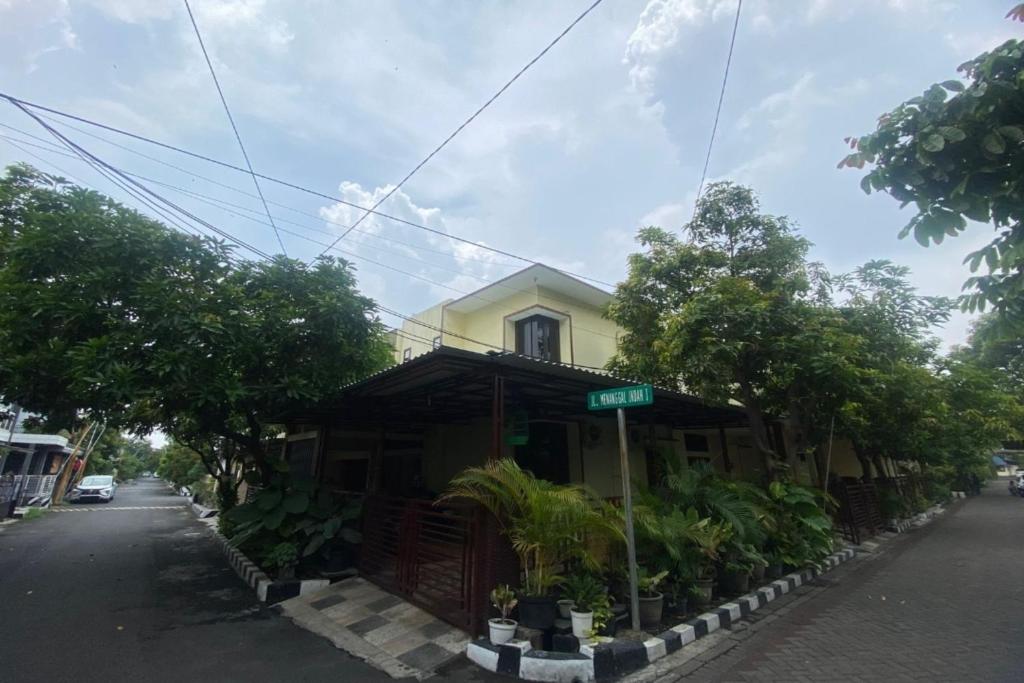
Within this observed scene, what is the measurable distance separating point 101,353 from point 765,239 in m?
11.2

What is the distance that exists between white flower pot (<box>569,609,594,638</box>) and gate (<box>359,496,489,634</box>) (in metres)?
0.95

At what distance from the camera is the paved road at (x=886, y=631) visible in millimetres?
4047

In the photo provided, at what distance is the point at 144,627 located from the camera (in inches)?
207

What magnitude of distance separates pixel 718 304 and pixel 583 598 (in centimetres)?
537

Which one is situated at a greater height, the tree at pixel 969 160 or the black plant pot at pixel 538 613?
the tree at pixel 969 160

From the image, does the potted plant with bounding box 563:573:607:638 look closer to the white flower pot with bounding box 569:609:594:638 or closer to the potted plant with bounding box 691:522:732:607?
the white flower pot with bounding box 569:609:594:638

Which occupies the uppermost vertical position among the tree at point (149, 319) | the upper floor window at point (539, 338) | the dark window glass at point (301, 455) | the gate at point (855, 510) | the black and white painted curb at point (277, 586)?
the upper floor window at point (539, 338)

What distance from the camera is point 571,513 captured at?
4625mm

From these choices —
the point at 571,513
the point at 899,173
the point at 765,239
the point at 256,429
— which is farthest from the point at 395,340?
the point at 899,173

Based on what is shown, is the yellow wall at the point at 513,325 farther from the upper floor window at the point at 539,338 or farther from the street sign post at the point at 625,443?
the street sign post at the point at 625,443

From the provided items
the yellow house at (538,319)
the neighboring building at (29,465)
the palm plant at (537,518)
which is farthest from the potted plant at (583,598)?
the neighboring building at (29,465)

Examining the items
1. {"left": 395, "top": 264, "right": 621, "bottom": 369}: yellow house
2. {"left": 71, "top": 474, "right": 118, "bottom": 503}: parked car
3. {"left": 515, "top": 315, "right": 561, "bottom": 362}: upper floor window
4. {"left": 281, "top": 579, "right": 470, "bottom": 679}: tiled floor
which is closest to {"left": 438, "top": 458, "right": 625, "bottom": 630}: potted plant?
{"left": 281, "top": 579, "right": 470, "bottom": 679}: tiled floor

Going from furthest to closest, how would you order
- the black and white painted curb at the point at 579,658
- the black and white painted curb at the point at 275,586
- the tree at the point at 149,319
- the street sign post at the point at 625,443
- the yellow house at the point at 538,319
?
1. the yellow house at the point at 538,319
2. the black and white painted curb at the point at 275,586
3. the tree at the point at 149,319
4. the street sign post at the point at 625,443
5. the black and white painted curb at the point at 579,658

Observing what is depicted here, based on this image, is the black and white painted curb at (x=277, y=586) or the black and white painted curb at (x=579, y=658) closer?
the black and white painted curb at (x=579, y=658)
